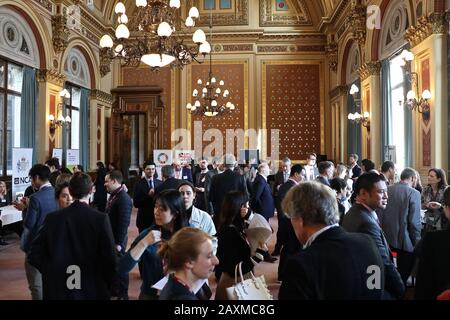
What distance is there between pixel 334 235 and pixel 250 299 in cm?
50

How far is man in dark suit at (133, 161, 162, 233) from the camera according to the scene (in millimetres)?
5188

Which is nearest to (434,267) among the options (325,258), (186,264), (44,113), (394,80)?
(325,258)

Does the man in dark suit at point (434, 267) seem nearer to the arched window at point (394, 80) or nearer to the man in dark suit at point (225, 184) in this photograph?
the man in dark suit at point (225, 184)

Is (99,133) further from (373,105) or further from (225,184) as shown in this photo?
(225,184)

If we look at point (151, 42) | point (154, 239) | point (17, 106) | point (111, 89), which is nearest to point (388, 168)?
point (154, 239)

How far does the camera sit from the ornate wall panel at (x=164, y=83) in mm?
16516

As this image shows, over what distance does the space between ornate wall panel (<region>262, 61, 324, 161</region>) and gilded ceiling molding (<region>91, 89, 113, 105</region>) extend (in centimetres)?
594

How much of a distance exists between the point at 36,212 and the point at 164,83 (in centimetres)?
1338

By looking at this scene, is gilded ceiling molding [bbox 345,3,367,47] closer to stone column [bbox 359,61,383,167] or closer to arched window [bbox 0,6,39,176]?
stone column [bbox 359,61,383,167]

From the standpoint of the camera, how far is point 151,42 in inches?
278

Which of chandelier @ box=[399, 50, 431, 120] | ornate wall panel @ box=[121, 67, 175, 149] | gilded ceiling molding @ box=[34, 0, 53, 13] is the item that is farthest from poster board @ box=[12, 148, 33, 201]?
ornate wall panel @ box=[121, 67, 175, 149]

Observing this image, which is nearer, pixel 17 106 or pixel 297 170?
pixel 297 170
